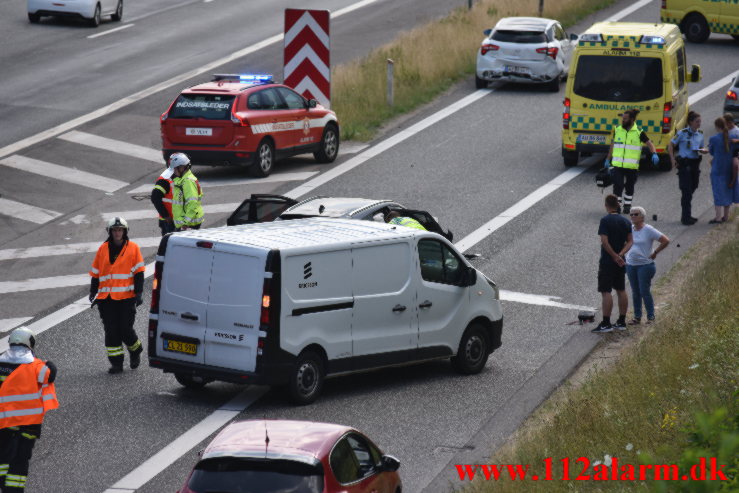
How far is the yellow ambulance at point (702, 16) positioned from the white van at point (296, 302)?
23.9 m

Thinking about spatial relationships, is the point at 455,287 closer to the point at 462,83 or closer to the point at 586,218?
the point at 586,218

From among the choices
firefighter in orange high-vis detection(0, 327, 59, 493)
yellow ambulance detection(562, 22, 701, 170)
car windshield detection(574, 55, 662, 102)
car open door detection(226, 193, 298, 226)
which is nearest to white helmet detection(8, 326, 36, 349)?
firefighter in orange high-vis detection(0, 327, 59, 493)

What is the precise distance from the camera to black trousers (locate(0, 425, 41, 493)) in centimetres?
1038

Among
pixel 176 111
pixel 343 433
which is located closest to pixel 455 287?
pixel 343 433

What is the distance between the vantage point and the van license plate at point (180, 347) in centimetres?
1296

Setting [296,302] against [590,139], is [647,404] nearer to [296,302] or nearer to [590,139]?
[296,302]

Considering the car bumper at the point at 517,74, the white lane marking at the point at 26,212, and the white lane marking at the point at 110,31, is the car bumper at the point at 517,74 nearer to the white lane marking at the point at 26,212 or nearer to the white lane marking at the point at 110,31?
the white lane marking at the point at 110,31

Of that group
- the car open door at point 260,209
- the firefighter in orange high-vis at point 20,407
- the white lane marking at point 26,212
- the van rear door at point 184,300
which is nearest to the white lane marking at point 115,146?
the white lane marking at point 26,212

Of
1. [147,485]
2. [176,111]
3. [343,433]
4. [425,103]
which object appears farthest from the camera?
[425,103]

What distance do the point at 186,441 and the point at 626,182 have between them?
1124cm

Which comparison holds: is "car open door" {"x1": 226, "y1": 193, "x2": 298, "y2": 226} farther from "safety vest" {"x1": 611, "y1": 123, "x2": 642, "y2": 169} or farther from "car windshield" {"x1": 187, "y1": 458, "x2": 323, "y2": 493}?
"car windshield" {"x1": 187, "y1": 458, "x2": 323, "y2": 493}

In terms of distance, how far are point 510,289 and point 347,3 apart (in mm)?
25405

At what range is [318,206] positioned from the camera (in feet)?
53.3

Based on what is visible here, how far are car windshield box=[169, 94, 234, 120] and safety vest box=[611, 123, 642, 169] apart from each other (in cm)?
673
